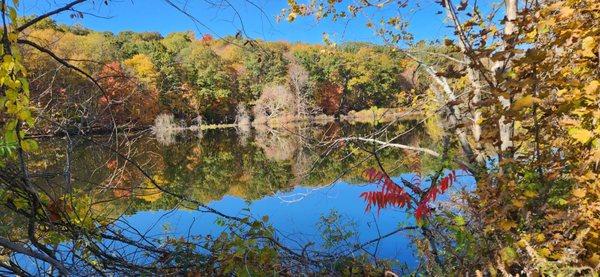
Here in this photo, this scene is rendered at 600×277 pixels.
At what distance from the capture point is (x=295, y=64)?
55688 mm

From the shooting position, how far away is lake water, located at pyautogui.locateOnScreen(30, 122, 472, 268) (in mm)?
5426

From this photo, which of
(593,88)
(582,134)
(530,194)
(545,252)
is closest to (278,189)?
(530,194)

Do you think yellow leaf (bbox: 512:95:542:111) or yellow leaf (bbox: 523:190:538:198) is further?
yellow leaf (bbox: 523:190:538:198)

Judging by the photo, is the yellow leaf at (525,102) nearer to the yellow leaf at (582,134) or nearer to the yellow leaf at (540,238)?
the yellow leaf at (582,134)

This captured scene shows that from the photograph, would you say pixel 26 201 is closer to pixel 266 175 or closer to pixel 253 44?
pixel 253 44

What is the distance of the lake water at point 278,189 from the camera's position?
543 cm

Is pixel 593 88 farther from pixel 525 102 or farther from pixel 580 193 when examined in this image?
pixel 580 193

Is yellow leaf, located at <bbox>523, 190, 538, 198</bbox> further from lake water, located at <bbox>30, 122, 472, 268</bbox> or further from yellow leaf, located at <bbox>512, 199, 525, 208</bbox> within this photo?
lake water, located at <bbox>30, 122, 472, 268</bbox>

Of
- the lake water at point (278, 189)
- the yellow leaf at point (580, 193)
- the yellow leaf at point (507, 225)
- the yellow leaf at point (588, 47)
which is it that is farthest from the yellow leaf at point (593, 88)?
the lake water at point (278, 189)

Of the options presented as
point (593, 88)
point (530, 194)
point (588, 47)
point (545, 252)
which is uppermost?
point (588, 47)

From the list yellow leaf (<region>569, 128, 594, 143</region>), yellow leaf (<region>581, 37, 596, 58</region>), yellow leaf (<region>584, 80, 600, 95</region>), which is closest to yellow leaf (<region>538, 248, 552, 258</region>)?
yellow leaf (<region>569, 128, 594, 143</region>)

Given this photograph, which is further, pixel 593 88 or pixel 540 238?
pixel 540 238

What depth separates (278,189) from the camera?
40.7 feet

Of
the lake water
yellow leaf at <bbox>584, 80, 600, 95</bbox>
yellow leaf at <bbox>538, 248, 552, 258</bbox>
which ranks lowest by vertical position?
yellow leaf at <bbox>538, 248, 552, 258</bbox>
